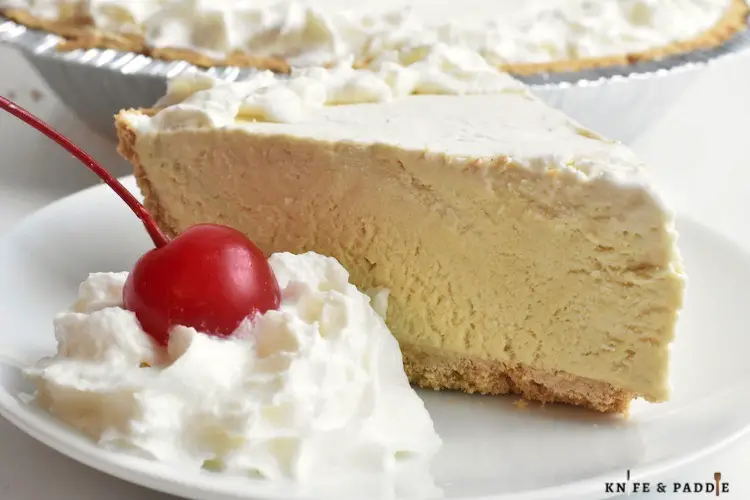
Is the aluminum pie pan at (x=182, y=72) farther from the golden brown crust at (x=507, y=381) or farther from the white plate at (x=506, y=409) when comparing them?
the golden brown crust at (x=507, y=381)

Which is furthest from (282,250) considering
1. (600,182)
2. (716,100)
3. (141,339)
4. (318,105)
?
(716,100)

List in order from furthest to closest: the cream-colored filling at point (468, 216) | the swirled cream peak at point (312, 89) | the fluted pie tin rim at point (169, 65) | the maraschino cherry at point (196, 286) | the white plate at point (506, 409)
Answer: the fluted pie tin rim at point (169, 65) → the swirled cream peak at point (312, 89) → the cream-colored filling at point (468, 216) → the maraschino cherry at point (196, 286) → the white plate at point (506, 409)

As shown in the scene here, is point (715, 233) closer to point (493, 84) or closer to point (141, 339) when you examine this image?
point (493, 84)

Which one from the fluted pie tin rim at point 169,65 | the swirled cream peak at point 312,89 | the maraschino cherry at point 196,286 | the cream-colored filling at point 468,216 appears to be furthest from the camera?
the fluted pie tin rim at point 169,65

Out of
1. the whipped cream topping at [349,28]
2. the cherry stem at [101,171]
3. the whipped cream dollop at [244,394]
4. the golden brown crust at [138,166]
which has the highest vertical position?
the whipped cream topping at [349,28]

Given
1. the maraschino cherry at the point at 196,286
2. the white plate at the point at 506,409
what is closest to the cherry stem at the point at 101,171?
the maraschino cherry at the point at 196,286

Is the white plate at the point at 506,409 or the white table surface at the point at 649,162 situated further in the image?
the white table surface at the point at 649,162

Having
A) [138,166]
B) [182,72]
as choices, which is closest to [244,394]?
[138,166]
